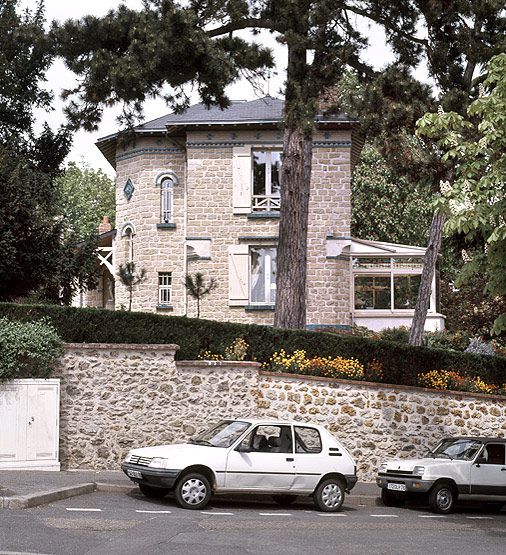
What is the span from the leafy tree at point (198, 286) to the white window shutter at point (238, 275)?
69cm

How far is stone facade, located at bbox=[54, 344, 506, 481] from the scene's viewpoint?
2045 cm

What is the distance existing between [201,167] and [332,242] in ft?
16.5

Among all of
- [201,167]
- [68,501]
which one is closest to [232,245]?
[201,167]

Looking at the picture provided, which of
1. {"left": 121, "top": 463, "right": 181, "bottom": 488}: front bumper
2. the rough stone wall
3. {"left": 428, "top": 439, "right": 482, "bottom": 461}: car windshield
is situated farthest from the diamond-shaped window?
{"left": 121, "top": 463, "right": 181, "bottom": 488}: front bumper

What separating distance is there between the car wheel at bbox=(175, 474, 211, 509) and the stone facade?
14.3ft

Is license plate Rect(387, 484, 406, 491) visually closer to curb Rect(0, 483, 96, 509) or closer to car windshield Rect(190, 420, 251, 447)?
car windshield Rect(190, 420, 251, 447)

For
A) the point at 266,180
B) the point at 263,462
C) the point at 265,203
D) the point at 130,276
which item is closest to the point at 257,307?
the point at 265,203

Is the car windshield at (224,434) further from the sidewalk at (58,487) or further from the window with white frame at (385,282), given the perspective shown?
the window with white frame at (385,282)

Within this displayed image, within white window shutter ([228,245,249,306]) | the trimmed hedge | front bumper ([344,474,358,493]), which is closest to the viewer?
front bumper ([344,474,358,493])

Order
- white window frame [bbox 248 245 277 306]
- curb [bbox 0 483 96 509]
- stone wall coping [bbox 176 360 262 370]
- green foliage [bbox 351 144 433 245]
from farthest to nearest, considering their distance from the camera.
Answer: green foliage [bbox 351 144 433 245]
white window frame [bbox 248 245 277 306]
stone wall coping [bbox 176 360 262 370]
curb [bbox 0 483 96 509]

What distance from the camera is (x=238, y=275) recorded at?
35312 mm

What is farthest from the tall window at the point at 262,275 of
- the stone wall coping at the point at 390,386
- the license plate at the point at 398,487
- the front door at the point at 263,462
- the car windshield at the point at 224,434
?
the front door at the point at 263,462

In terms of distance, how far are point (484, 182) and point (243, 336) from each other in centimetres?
789

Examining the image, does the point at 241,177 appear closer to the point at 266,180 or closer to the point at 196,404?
the point at 266,180
